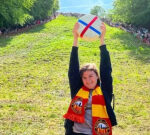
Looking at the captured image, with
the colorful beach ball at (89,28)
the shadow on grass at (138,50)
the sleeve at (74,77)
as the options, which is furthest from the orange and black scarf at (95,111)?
the shadow on grass at (138,50)

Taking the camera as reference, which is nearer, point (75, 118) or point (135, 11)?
point (75, 118)

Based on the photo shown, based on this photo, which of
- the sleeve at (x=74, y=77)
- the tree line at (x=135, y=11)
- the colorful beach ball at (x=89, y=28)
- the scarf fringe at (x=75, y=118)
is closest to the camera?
the scarf fringe at (x=75, y=118)

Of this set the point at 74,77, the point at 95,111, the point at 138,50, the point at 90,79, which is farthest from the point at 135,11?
the point at 95,111

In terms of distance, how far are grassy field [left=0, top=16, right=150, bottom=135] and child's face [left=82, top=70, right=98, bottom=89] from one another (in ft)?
11.8

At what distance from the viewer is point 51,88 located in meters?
12.0

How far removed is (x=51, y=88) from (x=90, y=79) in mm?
7828

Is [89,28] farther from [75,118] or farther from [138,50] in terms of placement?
[138,50]

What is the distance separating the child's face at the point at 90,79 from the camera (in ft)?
13.9

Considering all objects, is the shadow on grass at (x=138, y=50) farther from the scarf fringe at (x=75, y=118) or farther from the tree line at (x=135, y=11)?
the scarf fringe at (x=75, y=118)

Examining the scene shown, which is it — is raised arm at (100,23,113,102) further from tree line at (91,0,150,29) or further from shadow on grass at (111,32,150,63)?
tree line at (91,0,150,29)

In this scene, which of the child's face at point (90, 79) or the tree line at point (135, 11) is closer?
the child's face at point (90, 79)

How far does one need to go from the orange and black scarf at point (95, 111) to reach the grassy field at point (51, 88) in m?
3.51

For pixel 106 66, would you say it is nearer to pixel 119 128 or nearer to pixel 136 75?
pixel 119 128

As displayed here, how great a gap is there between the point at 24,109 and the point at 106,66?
5.31 meters
